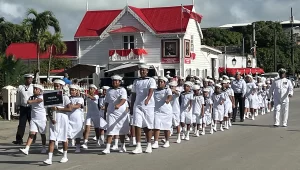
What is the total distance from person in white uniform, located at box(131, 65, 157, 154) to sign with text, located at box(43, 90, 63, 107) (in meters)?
1.99

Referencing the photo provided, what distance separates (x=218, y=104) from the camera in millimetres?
17297

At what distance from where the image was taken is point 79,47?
48625 millimetres

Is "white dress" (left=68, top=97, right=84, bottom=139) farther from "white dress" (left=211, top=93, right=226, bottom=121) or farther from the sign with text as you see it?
"white dress" (left=211, top=93, right=226, bottom=121)

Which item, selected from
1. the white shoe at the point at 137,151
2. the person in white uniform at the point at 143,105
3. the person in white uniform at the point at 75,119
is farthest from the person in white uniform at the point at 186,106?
the person in white uniform at the point at 75,119

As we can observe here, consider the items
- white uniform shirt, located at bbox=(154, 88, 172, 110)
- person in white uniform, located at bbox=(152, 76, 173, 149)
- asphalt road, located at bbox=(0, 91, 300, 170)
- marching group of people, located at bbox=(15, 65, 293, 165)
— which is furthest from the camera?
white uniform shirt, located at bbox=(154, 88, 172, 110)

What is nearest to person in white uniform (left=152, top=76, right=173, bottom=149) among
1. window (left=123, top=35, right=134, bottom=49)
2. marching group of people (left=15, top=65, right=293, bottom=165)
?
marching group of people (left=15, top=65, right=293, bottom=165)

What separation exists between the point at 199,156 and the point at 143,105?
1814 mm

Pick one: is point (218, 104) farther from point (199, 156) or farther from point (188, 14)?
point (188, 14)

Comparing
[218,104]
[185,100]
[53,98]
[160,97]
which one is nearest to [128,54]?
[218,104]

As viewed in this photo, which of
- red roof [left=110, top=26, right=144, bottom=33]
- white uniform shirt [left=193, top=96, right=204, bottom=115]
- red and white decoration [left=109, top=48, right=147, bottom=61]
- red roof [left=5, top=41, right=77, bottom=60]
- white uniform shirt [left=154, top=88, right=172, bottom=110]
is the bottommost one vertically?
white uniform shirt [left=193, top=96, right=204, bottom=115]

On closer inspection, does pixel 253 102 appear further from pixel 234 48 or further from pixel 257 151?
pixel 234 48

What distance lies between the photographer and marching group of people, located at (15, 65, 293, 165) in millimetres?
11922

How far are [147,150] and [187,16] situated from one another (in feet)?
112

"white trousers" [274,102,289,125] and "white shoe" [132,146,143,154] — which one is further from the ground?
"white trousers" [274,102,289,125]
